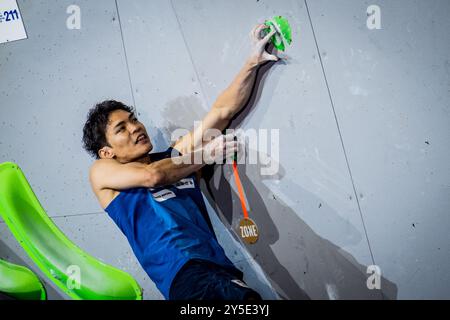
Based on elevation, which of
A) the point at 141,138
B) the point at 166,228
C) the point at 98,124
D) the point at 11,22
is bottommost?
the point at 166,228

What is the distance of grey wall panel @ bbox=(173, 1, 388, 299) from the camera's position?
1.53 metres

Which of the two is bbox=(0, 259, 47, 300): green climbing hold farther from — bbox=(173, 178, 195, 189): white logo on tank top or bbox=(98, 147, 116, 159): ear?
bbox=(173, 178, 195, 189): white logo on tank top

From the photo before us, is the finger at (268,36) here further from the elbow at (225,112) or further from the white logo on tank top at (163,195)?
the white logo on tank top at (163,195)

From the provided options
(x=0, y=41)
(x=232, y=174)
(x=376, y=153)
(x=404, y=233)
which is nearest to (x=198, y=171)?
(x=232, y=174)

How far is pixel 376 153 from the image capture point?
1.49 m

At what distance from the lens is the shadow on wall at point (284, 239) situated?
1.54m

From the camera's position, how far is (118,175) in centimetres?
156

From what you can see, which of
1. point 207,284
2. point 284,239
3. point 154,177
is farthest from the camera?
point 284,239

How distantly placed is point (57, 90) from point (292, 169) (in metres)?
1.07

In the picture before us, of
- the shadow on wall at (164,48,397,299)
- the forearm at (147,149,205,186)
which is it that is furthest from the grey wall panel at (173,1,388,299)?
the forearm at (147,149,205,186)

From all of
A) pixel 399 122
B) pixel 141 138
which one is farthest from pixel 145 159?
pixel 399 122

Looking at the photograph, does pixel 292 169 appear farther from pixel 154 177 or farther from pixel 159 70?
pixel 159 70
